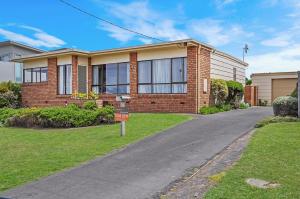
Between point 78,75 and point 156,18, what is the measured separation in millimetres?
6499

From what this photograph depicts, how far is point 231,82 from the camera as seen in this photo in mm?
22609

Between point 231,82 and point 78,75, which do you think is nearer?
point 231,82

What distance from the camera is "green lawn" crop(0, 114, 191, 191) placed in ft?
26.7

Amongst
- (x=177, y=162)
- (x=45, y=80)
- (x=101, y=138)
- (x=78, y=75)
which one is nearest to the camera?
(x=177, y=162)

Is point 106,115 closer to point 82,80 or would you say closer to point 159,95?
point 159,95

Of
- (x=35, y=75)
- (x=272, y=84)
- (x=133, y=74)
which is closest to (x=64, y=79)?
(x=35, y=75)

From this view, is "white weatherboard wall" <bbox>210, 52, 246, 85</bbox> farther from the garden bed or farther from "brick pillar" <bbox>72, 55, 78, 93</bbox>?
"brick pillar" <bbox>72, 55, 78, 93</bbox>

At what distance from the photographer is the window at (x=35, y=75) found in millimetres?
26531

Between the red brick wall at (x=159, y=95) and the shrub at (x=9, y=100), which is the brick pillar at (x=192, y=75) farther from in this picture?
the shrub at (x=9, y=100)

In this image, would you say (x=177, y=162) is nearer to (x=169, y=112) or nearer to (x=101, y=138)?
(x=101, y=138)

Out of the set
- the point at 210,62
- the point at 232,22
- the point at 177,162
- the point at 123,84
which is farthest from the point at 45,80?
the point at 177,162

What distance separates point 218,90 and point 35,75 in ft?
44.6

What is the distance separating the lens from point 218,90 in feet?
68.7

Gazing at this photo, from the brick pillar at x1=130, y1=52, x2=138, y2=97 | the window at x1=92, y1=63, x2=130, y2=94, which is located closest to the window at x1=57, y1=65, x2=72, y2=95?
the window at x1=92, y1=63, x2=130, y2=94
